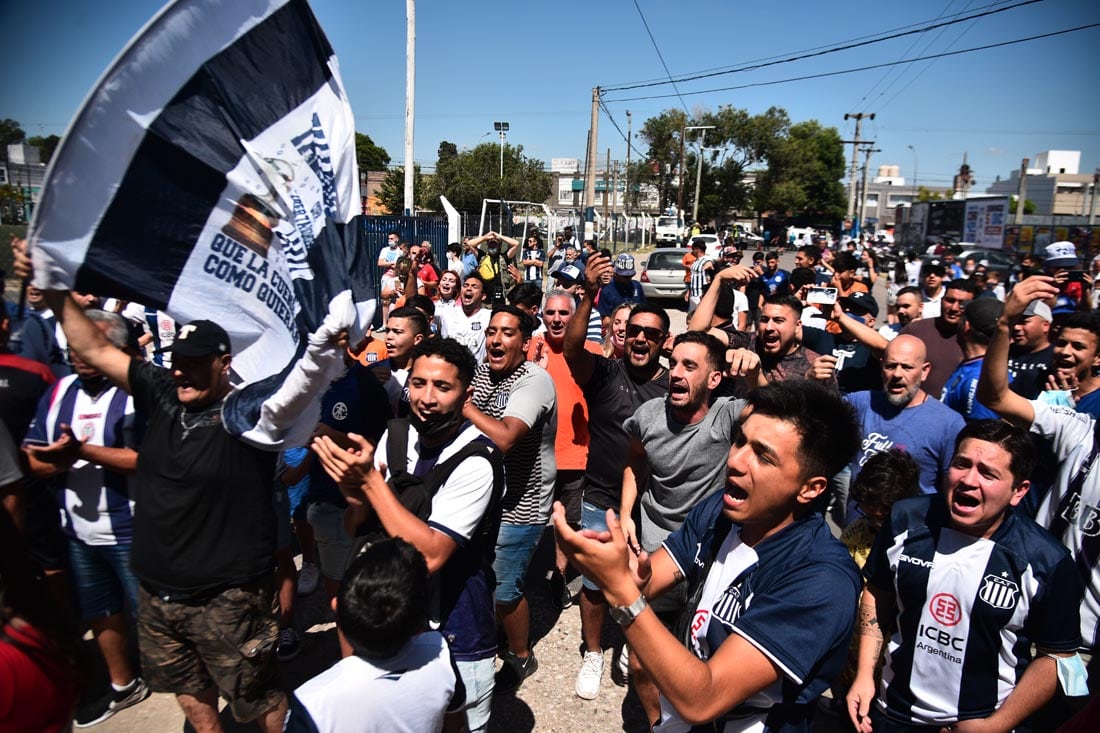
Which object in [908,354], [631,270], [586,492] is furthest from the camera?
[631,270]

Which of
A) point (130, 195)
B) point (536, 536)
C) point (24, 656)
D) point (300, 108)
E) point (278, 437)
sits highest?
point (300, 108)

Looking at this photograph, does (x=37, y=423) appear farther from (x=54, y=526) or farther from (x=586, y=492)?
(x=586, y=492)

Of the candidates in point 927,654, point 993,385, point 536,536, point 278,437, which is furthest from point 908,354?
point 278,437

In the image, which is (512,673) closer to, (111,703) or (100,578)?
(111,703)

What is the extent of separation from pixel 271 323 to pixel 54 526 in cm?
177

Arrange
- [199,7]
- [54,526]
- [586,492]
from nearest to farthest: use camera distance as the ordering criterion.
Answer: [199,7] → [54,526] → [586,492]

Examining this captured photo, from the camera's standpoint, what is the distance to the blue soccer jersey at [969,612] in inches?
88.1

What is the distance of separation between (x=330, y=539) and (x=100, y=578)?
1.10 meters

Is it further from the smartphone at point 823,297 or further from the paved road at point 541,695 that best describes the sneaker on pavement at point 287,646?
the smartphone at point 823,297

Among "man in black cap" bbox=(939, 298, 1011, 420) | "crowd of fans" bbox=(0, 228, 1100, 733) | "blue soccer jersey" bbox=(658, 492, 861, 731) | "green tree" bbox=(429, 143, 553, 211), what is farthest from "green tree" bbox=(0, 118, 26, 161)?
"green tree" bbox=(429, 143, 553, 211)

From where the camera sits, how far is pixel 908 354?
3.70 meters

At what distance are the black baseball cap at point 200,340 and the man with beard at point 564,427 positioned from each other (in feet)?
6.76

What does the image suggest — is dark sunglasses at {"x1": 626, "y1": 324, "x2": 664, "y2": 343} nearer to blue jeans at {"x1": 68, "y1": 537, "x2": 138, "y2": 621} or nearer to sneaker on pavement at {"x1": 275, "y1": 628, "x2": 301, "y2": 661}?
sneaker on pavement at {"x1": 275, "y1": 628, "x2": 301, "y2": 661}

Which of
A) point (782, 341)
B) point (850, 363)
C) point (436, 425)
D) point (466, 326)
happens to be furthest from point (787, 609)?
point (466, 326)
